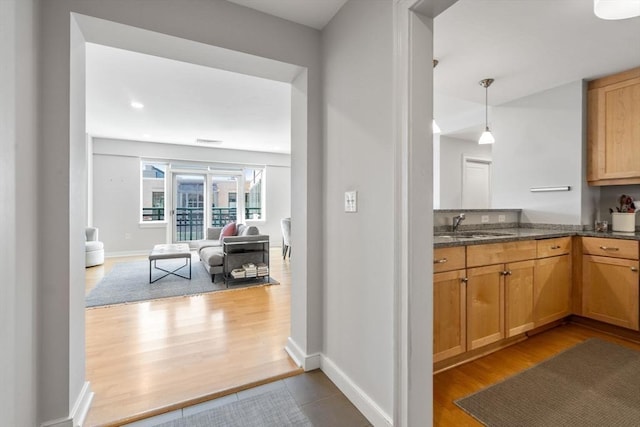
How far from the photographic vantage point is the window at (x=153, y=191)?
6797 millimetres

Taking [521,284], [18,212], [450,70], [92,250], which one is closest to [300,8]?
[450,70]

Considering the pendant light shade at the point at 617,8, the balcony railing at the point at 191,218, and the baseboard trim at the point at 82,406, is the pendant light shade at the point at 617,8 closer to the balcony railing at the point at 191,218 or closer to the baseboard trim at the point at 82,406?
the baseboard trim at the point at 82,406

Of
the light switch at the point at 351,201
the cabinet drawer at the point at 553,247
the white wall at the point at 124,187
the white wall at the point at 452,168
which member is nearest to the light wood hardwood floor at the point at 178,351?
the light switch at the point at 351,201

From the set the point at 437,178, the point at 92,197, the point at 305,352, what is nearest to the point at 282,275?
the point at 305,352

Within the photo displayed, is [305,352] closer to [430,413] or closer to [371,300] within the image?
[371,300]

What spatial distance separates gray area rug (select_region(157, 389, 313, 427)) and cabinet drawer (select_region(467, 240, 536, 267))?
148 centimetres

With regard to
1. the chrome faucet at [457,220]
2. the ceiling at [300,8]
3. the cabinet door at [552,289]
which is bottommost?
the cabinet door at [552,289]

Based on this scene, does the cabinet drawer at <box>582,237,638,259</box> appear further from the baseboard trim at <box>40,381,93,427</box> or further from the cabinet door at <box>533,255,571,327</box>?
the baseboard trim at <box>40,381,93,427</box>

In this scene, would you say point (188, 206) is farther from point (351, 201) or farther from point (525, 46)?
point (525, 46)

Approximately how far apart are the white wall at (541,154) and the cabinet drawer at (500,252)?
1.17m

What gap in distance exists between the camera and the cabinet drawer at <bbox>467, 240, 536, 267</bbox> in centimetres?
202

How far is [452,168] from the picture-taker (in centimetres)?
508

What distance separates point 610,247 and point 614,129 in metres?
1.22

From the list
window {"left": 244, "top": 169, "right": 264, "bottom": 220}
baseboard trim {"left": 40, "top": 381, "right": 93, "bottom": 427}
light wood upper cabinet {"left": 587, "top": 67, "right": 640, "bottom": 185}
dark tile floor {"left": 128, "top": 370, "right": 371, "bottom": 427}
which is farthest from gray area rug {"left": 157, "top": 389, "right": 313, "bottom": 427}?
window {"left": 244, "top": 169, "right": 264, "bottom": 220}
